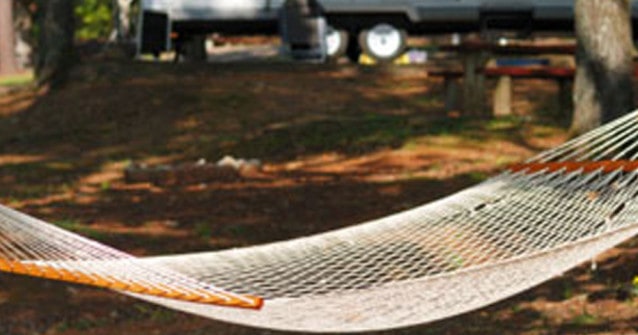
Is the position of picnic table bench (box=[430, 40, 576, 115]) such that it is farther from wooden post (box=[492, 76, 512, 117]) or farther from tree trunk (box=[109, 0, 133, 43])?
tree trunk (box=[109, 0, 133, 43])

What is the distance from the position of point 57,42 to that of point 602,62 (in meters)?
12.0

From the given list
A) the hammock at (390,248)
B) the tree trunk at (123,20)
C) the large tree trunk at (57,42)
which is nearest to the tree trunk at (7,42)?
the tree trunk at (123,20)

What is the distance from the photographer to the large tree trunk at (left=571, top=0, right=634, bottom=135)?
1194cm

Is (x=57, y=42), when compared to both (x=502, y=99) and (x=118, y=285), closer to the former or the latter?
(x=502, y=99)

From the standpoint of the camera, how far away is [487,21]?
23.4 m

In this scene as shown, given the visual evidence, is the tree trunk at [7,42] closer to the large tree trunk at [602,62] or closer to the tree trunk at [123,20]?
the tree trunk at [123,20]

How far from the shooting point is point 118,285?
15.4 feet

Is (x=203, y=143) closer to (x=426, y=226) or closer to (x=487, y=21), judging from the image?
(x=487, y=21)

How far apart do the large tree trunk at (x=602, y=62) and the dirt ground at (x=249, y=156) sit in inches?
48.0

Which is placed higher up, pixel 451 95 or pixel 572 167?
pixel 572 167

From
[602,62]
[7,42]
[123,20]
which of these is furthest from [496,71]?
[7,42]

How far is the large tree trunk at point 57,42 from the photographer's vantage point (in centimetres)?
2212

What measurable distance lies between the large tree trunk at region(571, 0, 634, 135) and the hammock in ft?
15.4

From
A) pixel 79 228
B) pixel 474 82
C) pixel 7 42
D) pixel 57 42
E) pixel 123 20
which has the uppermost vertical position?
pixel 474 82
